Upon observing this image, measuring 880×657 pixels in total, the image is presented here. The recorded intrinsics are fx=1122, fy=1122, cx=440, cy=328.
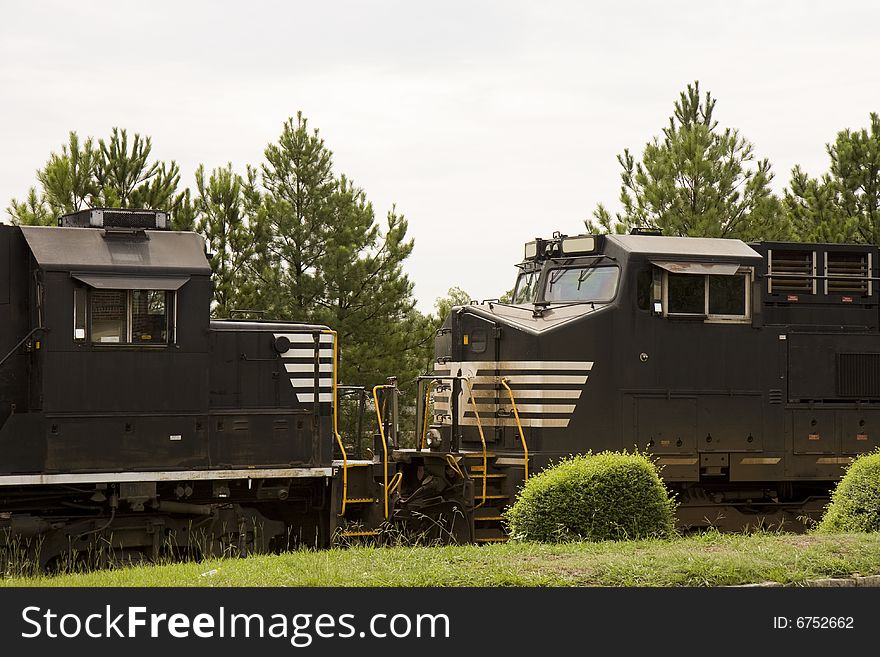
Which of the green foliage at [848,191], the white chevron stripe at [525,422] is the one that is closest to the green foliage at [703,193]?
the green foliage at [848,191]

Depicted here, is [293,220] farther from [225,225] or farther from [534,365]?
[534,365]

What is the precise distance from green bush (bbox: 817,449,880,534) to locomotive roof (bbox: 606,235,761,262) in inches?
143

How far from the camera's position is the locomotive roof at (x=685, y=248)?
14977 millimetres

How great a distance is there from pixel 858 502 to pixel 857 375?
406cm

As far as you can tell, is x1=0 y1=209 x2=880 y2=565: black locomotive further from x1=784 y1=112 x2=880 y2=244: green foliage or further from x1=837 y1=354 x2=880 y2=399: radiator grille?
x1=784 y1=112 x2=880 y2=244: green foliage

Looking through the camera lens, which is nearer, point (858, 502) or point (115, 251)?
point (858, 502)

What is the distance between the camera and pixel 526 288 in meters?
16.4

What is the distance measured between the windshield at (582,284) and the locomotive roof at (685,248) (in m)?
→ 0.42

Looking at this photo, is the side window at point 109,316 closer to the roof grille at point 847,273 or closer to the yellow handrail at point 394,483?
the yellow handrail at point 394,483

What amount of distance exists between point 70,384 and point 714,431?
27.2 feet

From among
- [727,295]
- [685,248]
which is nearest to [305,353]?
[685,248]

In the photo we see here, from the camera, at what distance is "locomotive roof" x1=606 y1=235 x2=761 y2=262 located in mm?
14977

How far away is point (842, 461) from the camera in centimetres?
1570

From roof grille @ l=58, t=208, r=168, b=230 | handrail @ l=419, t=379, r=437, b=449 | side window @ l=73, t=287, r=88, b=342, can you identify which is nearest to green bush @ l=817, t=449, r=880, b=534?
handrail @ l=419, t=379, r=437, b=449
